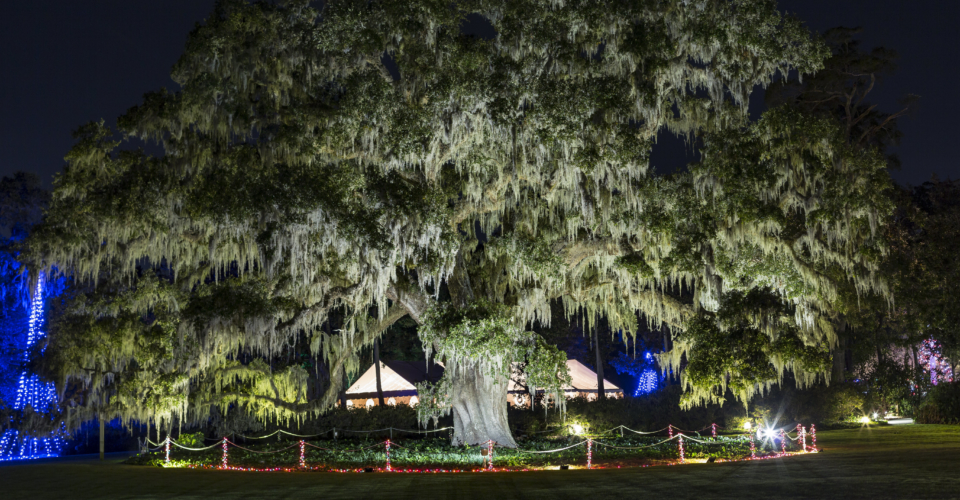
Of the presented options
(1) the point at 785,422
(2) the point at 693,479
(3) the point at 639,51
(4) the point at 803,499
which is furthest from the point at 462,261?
(1) the point at 785,422

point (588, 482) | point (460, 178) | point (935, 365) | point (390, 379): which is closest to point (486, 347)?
point (588, 482)

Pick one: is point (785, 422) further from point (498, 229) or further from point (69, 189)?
point (69, 189)

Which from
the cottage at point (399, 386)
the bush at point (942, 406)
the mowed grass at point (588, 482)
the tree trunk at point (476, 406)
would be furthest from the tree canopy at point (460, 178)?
the cottage at point (399, 386)

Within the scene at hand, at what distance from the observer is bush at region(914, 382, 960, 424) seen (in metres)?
25.1

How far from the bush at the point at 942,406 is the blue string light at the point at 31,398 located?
102 ft

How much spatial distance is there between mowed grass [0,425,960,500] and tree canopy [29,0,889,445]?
2.27m

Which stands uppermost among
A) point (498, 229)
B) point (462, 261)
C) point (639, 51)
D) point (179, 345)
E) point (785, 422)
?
point (639, 51)

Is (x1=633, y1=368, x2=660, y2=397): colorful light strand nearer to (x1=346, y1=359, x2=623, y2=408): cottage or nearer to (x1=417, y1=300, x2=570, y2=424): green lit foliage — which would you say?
(x1=346, y1=359, x2=623, y2=408): cottage

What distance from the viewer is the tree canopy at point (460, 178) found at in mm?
14633

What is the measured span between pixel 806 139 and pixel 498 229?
341 inches

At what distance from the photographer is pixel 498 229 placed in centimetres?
2070

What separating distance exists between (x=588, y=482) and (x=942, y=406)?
2159cm

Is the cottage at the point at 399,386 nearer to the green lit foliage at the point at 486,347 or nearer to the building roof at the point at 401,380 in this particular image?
the building roof at the point at 401,380

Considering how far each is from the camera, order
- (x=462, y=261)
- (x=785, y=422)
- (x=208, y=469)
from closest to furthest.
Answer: (x=208, y=469)
(x=462, y=261)
(x=785, y=422)
